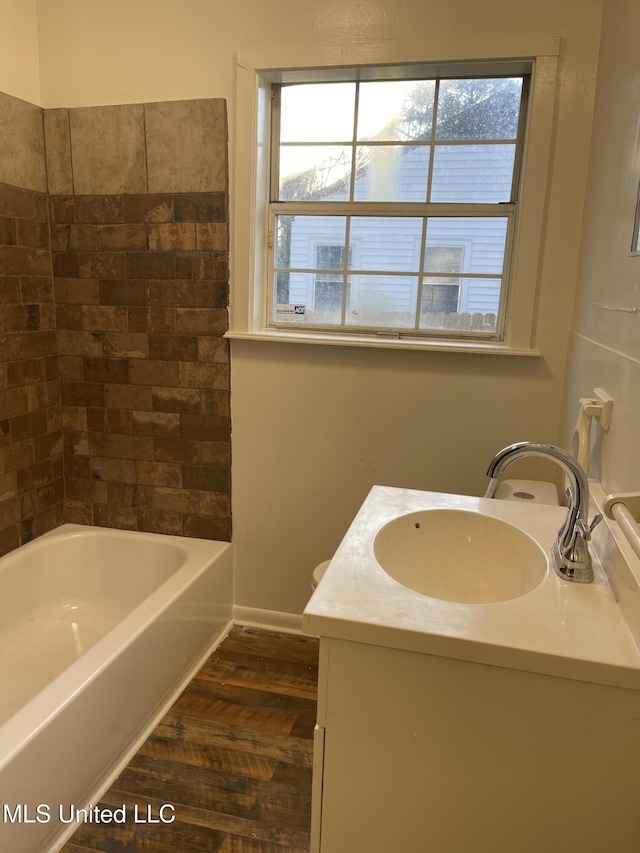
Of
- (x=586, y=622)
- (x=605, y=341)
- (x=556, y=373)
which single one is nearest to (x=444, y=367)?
(x=556, y=373)

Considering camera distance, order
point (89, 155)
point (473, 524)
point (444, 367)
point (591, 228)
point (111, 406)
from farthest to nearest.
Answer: point (111, 406), point (89, 155), point (444, 367), point (591, 228), point (473, 524)

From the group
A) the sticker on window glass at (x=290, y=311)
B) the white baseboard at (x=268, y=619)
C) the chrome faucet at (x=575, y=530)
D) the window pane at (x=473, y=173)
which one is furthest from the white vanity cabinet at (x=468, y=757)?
the window pane at (x=473, y=173)

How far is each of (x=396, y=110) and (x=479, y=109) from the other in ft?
0.95

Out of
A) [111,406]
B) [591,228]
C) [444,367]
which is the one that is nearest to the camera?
[591,228]

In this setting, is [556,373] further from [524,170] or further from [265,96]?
[265,96]

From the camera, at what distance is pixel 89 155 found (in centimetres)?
235

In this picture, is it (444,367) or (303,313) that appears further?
(303,313)

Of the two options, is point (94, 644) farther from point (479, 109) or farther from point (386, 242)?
point (479, 109)

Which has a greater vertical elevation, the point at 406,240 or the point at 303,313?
the point at 406,240

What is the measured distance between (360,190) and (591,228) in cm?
85

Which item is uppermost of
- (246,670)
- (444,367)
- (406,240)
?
(406,240)

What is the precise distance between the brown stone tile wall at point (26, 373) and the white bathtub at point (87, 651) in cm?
17

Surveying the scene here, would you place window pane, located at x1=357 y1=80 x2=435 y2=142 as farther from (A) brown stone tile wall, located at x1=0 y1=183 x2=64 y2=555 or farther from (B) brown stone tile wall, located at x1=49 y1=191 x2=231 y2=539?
(A) brown stone tile wall, located at x1=0 y1=183 x2=64 y2=555

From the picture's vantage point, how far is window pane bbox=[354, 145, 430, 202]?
218 cm
